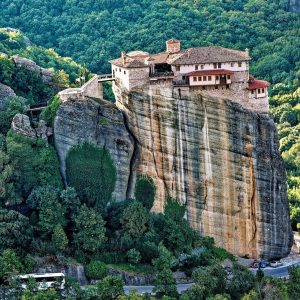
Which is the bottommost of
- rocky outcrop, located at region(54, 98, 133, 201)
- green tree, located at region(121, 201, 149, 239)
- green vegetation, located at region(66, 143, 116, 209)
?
green tree, located at region(121, 201, 149, 239)

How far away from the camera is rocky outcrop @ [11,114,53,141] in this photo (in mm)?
69000

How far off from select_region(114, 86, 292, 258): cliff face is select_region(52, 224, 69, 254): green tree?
7792 mm

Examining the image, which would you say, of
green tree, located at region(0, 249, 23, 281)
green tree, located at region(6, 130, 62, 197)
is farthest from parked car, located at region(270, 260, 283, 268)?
green tree, located at region(0, 249, 23, 281)

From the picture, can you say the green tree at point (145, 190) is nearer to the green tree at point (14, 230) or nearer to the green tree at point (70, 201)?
the green tree at point (70, 201)

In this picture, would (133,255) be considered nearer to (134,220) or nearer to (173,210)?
(134,220)

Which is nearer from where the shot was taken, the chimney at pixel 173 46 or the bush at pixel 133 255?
the bush at pixel 133 255

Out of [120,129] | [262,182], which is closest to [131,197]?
[120,129]

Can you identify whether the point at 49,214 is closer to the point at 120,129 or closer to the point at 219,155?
the point at 120,129

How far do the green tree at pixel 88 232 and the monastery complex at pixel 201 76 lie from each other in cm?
977

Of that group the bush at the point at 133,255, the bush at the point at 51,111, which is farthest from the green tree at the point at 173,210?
the bush at the point at 51,111

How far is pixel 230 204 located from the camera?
7169 centimetres

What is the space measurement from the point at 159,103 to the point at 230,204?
892 centimetres

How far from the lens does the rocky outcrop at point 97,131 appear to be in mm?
69500

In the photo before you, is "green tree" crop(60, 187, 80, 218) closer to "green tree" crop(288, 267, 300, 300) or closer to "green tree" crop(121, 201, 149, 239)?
"green tree" crop(121, 201, 149, 239)
